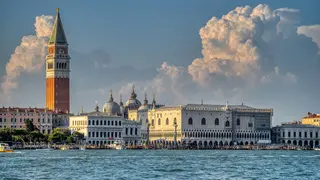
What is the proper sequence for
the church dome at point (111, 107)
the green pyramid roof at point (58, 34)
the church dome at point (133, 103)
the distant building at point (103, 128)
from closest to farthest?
the distant building at point (103, 128)
the green pyramid roof at point (58, 34)
the church dome at point (111, 107)
the church dome at point (133, 103)

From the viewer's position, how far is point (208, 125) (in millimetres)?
155750

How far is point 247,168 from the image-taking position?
72.6 metres

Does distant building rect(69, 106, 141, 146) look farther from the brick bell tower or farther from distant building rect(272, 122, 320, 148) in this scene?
distant building rect(272, 122, 320, 148)

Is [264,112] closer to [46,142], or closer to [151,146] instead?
[151,146]

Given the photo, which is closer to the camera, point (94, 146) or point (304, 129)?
point (94, 146)

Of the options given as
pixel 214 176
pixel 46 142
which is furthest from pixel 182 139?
pixel 214 176

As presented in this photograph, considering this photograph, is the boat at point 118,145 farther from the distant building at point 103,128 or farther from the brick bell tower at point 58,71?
the brick bell tower at point 58,71

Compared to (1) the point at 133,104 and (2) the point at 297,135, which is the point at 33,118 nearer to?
(1) the point at 133,104

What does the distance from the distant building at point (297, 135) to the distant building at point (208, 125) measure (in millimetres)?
Result: 1874

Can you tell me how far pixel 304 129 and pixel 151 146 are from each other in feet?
98.7

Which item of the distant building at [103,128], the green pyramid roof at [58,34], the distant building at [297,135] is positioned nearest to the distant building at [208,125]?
the distant building at [297,135]

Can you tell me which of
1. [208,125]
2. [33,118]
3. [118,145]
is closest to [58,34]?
[33,118]

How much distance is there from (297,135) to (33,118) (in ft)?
141

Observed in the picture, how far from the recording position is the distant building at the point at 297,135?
16025 centimetres
